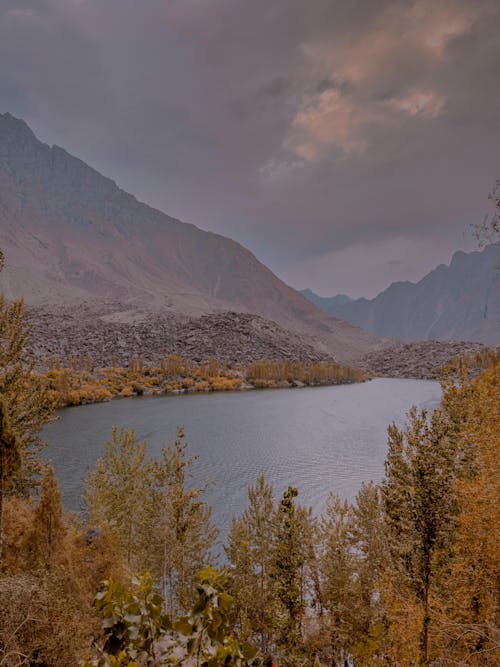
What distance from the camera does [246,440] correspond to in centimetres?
7912

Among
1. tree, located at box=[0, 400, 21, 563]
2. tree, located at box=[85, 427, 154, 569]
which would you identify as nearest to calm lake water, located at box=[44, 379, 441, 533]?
tree, located at box=[85, 427, 154, 569]

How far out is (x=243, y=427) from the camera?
91938 millimetres

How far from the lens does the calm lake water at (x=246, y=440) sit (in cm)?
5169

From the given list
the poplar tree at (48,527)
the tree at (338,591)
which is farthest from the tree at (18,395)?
the tree at (338,591)

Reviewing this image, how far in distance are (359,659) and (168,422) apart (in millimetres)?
76704

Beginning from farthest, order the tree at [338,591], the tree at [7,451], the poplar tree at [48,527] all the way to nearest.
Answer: the tree at [338,591]
the poplar tree at [48,527]
the tree at [7,451]

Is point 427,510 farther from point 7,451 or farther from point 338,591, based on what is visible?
point 7,451

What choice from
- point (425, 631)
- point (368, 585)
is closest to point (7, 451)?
point (425, 631)

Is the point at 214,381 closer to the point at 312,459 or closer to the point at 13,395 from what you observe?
the point at 312,459

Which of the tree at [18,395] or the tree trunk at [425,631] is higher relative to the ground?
the tree at [18,395]

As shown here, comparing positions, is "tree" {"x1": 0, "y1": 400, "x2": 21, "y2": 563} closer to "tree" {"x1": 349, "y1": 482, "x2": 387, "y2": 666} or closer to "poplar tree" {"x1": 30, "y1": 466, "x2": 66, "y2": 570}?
"poplar tree" {"x1": 30, "y1": 466, "x2": 66, "y2": 570}

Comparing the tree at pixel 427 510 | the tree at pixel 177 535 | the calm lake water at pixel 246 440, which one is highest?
the tree at pixel 427 510

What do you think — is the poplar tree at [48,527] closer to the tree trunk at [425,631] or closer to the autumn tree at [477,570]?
the tree trunk at [425,631]

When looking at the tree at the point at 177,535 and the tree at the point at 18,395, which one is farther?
the tree at the point at 177,535
